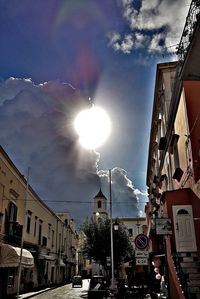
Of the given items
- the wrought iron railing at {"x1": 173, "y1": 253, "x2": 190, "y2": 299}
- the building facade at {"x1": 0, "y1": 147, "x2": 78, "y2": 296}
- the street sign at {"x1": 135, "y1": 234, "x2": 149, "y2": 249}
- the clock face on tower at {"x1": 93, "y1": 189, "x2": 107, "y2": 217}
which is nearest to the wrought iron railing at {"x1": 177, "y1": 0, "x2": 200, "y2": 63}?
the street sign at {"x1": 135, "y1": 234, "x2": 149, "y2": 249}

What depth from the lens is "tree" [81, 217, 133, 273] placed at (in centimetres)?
3838

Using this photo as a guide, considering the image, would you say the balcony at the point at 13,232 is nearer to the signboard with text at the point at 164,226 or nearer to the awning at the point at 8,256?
the awning at the point at 8,256

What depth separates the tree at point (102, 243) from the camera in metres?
38.4

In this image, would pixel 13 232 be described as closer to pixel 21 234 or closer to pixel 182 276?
pixel 21 234

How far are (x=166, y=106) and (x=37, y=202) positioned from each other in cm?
1975

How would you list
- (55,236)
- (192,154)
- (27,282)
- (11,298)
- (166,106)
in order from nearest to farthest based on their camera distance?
1. (192,154)
2. (166,106)
3. (11,298)
4. (27,282)
5. (55,236)

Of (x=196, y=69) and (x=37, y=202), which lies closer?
(x=196, y=69)

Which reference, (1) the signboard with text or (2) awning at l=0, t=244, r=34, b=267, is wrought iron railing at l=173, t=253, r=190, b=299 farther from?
(2) awning at l=0, t=244, r=34, b=267

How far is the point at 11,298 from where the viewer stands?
889 inches

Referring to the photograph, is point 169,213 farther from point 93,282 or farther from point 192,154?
point 93,282

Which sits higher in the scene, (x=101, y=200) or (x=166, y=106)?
(x=101, y=200)

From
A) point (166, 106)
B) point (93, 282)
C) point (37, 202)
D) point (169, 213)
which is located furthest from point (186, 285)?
point (37, 202)

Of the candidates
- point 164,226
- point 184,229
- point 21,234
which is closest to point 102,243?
point 21,234

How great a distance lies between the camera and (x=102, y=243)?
Result: 38469 millimetres
